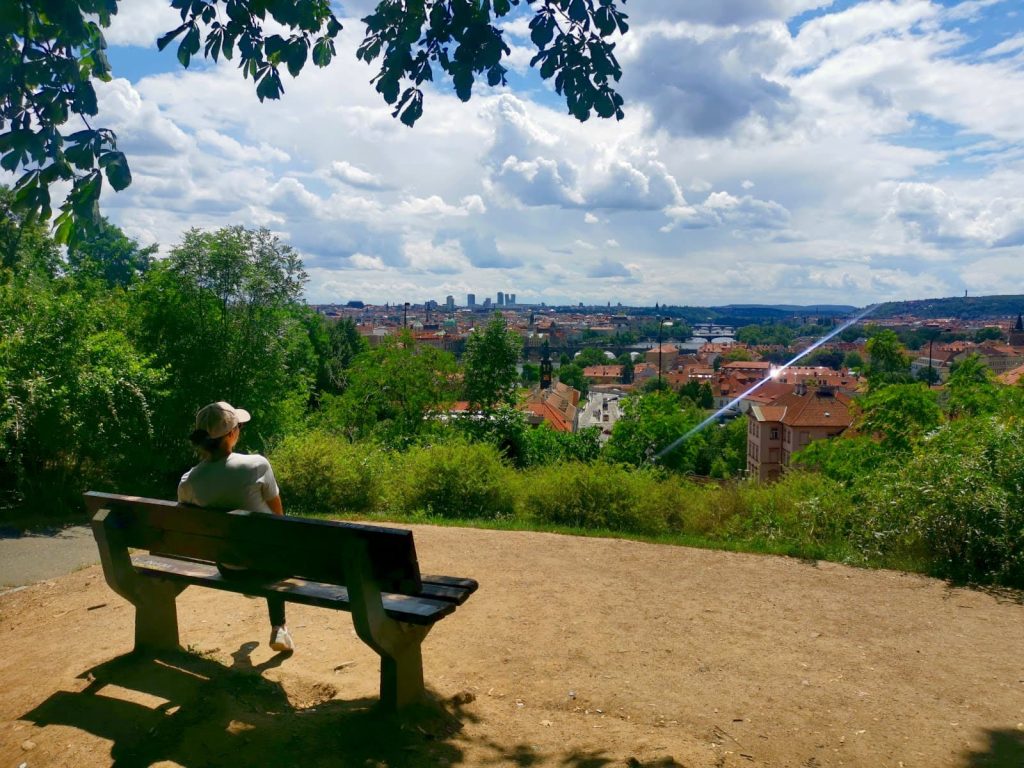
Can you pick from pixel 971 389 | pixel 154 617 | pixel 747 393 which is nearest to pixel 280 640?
pixel 154 617

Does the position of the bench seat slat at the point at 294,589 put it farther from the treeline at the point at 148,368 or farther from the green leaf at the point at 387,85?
the green leaf at the point at 387,85

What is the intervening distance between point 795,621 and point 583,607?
1416 millimetres

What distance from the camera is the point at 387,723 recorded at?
3561mm

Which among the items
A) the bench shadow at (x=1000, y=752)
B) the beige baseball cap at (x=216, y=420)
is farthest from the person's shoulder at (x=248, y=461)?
the bench shadow at (x=1000, y=752)

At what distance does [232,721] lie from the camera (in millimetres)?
3545

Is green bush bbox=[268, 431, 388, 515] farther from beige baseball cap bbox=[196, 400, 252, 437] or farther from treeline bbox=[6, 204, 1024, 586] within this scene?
beige baseball cap bbox=[196, 400, 252, 437]

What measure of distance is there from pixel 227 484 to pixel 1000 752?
3.83m

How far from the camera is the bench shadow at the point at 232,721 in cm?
327

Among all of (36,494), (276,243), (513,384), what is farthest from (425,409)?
(36,494)

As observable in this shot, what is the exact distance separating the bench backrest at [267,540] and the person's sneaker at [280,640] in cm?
73

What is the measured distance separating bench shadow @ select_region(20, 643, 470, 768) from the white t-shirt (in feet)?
2.72

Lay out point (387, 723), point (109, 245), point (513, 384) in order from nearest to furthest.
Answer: point (387, 723), point (513, 384), point (109, 245)

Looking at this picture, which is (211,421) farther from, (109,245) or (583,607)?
(109,245)

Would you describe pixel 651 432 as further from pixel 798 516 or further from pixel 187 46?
pixel 187 46
